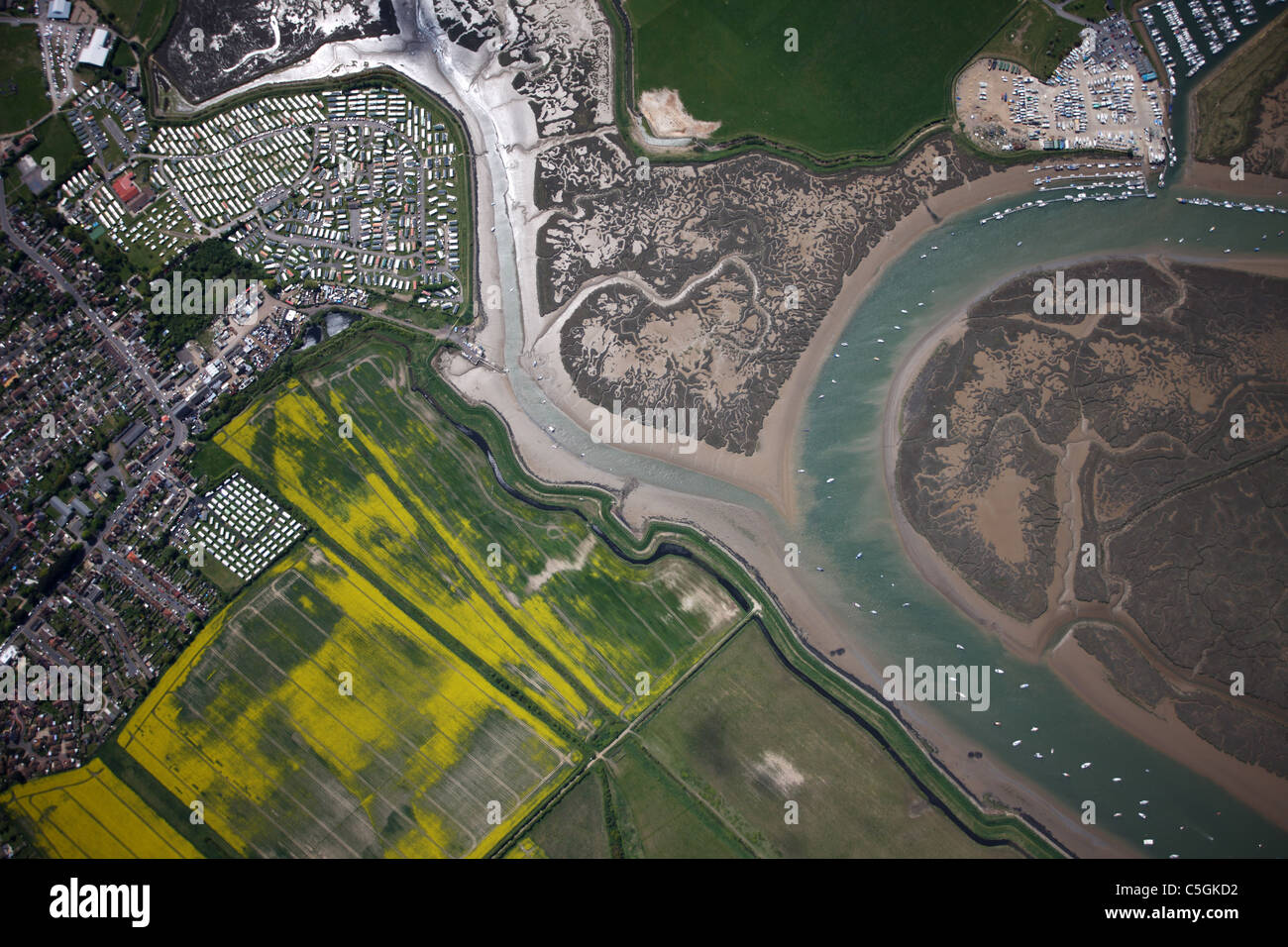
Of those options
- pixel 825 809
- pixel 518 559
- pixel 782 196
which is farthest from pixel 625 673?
pixel 782 196

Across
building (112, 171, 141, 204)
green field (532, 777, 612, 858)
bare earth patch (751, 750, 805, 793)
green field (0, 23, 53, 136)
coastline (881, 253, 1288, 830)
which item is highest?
green field (0, 23, 53, 136)

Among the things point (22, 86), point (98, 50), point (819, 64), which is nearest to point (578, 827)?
point (819, 64)

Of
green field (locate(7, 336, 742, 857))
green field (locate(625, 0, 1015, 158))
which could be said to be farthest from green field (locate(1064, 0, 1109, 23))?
green field (locate(7, 336, 742, 857))

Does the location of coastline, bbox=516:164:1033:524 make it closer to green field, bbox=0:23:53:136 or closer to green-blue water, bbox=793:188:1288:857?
green-blue water, bbox=793:188:1288:857

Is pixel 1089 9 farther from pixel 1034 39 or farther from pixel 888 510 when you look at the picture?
pixel 888 510

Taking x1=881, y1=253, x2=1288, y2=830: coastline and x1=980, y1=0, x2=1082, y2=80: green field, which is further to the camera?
x1=980, y1=0, x2=1082, y2=80: green field

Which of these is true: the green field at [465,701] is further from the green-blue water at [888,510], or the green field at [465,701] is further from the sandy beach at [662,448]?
the green-blue water at [888,510]

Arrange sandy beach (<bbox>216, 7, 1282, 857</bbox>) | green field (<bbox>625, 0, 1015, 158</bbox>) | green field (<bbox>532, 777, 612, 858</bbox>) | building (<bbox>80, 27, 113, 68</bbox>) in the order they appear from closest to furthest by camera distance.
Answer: green field (<bbox>532, 777, 612, 858</bbox>) → sandy beach (<bbox>216, 7, 1282, 857</bbox>) → green field (<bbox>625, 0, 1015, 158</bbox>) → building (<bbox>80, 27, 113, 68</bbox>)

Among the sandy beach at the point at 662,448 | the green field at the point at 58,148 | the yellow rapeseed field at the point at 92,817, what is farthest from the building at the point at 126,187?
the yellow rapeseed field at the point at 92,817

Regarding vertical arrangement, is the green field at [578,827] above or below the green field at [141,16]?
below
